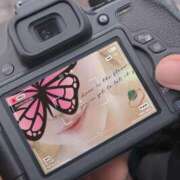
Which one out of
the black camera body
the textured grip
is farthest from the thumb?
the textured grip

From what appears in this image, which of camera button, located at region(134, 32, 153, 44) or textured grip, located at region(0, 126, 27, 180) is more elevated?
camera button, located at region(134, 32, 153, 44)

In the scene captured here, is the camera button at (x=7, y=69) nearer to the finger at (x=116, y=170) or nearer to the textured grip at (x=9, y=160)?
the textured grip at (x=9, y=160)

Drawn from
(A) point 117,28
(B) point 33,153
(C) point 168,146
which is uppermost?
(A) point 117,28

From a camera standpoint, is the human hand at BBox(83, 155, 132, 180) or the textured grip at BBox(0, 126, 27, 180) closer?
the textured grip at BBox(0, 126, 27, 180)

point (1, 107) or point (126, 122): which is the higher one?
point (1, 107)

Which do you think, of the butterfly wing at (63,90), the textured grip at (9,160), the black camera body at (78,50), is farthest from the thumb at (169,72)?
the textured grip at (9,160)

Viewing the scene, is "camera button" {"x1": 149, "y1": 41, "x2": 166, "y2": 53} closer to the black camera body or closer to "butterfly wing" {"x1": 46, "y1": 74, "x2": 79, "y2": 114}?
the black camera body

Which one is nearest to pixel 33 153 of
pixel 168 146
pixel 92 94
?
pixel 92 94

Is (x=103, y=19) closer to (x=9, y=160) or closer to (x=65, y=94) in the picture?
(x=65, y=94)

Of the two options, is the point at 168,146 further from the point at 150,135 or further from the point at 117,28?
the point at 117,28
